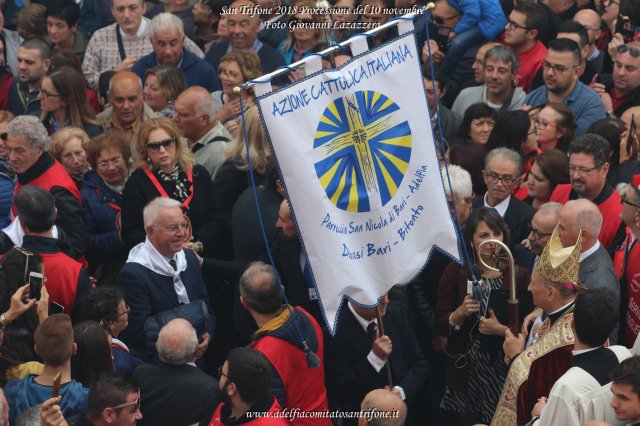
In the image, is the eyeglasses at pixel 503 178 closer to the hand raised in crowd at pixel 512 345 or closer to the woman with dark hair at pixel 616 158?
the woman with dark hair at pixel 616 158

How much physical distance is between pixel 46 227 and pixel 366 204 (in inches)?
90.9

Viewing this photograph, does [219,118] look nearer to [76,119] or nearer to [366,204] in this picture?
[76,119]

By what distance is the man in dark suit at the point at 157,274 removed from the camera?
7.34 m

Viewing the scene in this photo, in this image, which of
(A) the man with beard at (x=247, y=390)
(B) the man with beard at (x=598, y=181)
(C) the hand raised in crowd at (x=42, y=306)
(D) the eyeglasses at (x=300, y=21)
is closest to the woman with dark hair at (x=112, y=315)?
(C) the hand raised in crowd at (x=42, y=306)

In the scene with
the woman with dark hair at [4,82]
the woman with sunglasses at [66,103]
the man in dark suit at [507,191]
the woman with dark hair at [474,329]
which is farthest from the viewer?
Result: the woman with dark hair at [4,82]

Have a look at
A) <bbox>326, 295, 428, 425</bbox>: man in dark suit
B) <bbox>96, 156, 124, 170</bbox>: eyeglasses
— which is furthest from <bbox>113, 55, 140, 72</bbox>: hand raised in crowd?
<bbox>326, 295, 428, 425</bbox>: man in dark suit

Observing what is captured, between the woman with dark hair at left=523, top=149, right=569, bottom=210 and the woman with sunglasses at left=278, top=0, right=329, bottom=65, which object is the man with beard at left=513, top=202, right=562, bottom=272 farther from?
the woman with sunglasses at left=278, top=0, right=329, bottom=65

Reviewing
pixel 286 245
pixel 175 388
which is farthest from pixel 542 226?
pixel 175 388

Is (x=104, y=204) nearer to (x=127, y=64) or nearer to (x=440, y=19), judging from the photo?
(x=127, y=64)

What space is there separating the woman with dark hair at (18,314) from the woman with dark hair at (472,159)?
321 centimetres

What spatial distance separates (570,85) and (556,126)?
0.84 m

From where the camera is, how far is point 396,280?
6.38 meters

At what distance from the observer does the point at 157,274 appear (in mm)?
7438

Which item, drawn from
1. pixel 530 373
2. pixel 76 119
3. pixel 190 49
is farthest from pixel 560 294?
pixel 190 49
